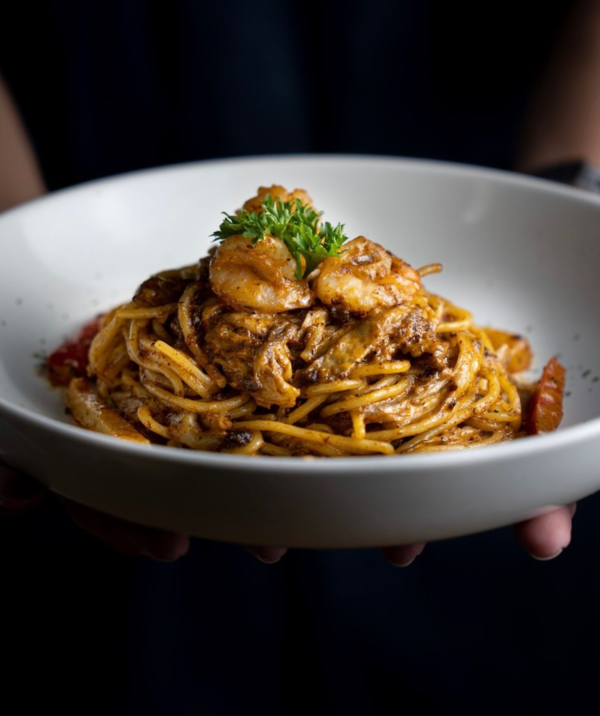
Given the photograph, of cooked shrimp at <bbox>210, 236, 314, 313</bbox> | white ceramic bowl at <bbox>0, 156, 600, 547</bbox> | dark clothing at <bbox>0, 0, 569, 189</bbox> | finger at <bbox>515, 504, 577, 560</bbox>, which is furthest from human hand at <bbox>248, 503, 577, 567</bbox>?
dark clothing at <bbox>0, 0, 569, 189</bbox>

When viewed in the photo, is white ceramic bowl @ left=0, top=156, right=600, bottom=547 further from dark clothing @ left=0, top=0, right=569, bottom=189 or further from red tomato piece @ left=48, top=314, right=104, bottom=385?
dark clothing @ left=0, top=0, right=569, bottom=189

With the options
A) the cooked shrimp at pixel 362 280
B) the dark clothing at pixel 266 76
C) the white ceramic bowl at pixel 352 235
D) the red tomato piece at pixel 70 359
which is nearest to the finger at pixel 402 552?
the white ceramic bowl at pixel 352 235

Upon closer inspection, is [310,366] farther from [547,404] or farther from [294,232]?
[547,404]

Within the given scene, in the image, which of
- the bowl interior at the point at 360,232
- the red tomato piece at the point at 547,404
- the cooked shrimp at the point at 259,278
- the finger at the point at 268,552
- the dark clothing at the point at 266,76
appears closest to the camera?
the finger at the point at 268,552

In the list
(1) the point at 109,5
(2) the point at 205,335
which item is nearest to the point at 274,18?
(1) the point at 109,5

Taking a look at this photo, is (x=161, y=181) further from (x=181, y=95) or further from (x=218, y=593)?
Result: (x=218, y=593)

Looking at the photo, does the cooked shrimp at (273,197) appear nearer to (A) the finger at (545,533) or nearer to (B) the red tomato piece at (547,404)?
(B) the red tomato piece at (547,404)
